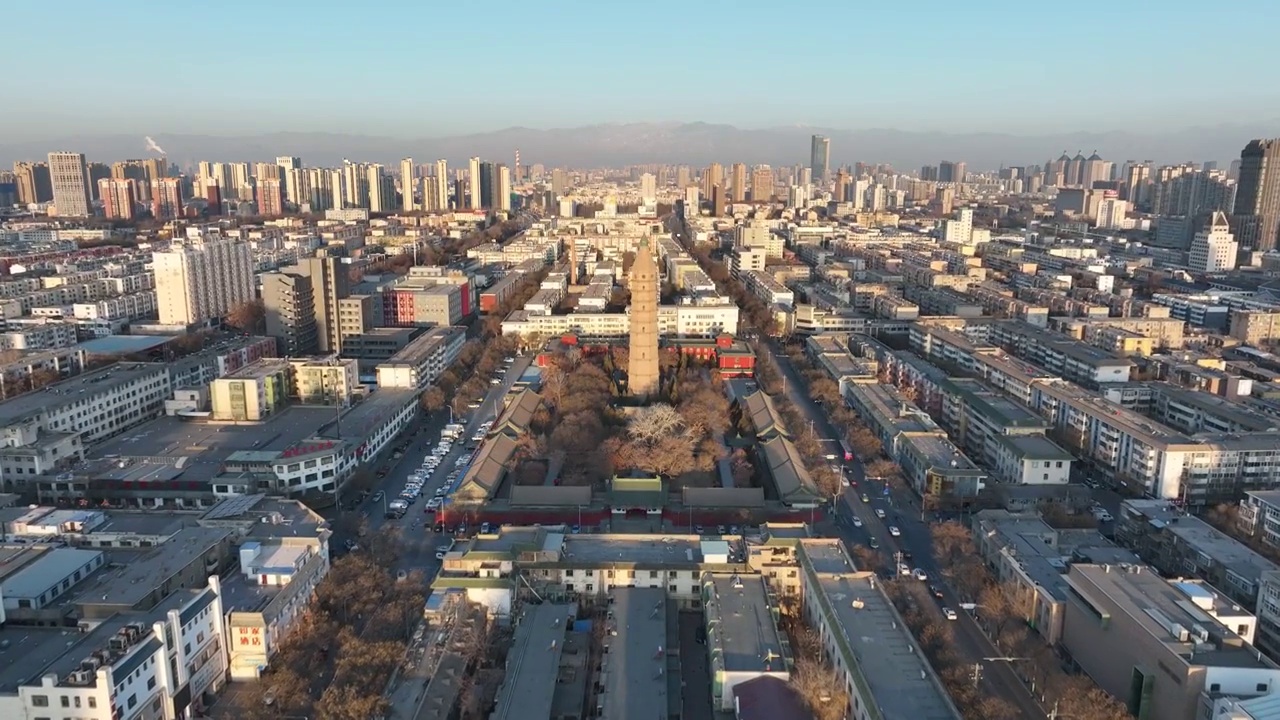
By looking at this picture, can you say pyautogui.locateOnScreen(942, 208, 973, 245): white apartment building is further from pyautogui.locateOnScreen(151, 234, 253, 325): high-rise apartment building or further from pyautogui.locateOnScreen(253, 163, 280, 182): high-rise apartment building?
pyautogui.locateOnScreen(253, 163, 280, 182): high-rise apartment building

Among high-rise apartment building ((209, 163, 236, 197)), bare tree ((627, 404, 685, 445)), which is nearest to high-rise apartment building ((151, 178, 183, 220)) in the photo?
high-rise apartment building ((209, 163, 236, 197))

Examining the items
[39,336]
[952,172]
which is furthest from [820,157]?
[39,336]

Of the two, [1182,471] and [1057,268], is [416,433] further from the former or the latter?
[1057,268]

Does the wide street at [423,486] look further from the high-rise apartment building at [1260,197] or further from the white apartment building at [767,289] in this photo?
the high-rise apartment building at [1260,197]

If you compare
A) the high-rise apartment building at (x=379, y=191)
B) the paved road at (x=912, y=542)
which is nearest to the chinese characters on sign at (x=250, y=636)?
the paved road at (x=912, y=542)

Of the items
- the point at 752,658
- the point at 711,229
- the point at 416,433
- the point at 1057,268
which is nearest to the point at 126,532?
the point at 416,433
